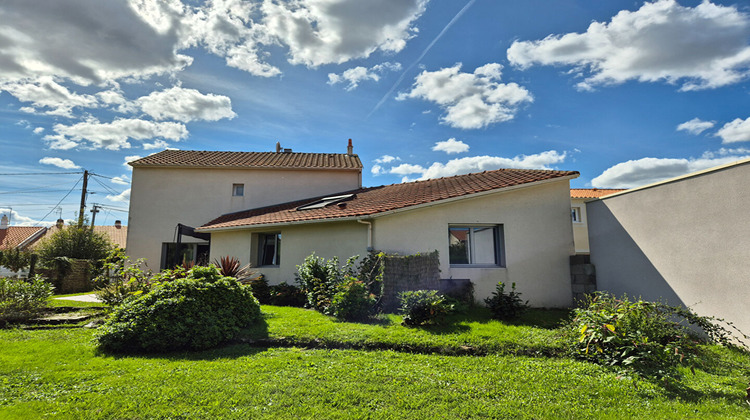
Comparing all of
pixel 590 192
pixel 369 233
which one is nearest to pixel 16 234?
pixel 369 233

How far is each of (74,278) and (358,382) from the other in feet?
63.4

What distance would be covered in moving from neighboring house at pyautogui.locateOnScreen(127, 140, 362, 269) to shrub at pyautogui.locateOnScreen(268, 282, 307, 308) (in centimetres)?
776

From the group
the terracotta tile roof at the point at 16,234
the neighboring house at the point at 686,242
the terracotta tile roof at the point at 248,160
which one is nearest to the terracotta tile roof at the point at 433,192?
the neighboring house at the point at 686,242

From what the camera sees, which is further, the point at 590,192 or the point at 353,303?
the point at 590,192

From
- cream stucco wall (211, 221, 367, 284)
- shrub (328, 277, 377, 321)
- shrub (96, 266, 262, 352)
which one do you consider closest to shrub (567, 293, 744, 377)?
shrub (328, 277, 377, 321)

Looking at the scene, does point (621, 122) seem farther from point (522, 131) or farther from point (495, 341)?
point (495, 341)

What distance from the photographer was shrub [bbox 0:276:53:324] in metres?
8.22

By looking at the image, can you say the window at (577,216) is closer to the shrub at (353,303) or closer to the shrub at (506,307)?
the shrub at (506,307)

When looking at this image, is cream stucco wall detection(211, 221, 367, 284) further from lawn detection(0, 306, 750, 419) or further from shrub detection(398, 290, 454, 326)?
lawn detection(0, 306, 750, 419)

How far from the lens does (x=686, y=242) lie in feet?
22.3

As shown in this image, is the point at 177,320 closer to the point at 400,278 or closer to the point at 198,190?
the point at 400,278

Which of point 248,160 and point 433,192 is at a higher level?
point 248,160

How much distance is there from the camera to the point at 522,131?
43.6 ft

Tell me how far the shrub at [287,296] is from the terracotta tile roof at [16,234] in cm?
3278
